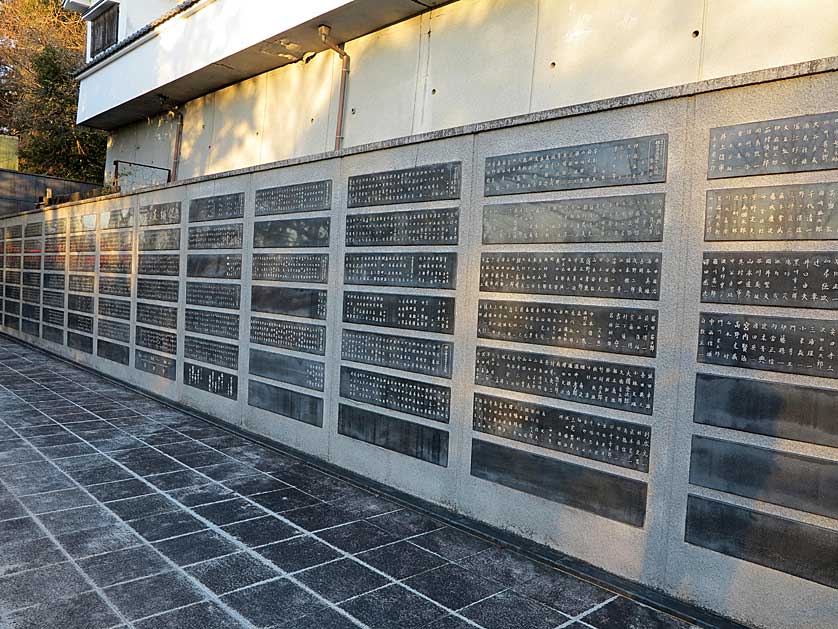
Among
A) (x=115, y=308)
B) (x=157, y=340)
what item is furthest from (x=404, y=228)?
(x=115, y=308)

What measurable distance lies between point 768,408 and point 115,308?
826cm

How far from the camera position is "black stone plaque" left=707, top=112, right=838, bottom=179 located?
8.95 ft

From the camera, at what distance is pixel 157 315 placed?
7863mm

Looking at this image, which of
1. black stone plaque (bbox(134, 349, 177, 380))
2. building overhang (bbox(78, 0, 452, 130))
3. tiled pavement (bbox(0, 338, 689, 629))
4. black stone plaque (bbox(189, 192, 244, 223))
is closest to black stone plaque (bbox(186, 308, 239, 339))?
black stone plaque (bbox(134, 349, 177, 380))

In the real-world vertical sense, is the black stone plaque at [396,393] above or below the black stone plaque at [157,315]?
below

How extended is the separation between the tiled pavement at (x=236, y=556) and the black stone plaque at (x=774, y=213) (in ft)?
5.98

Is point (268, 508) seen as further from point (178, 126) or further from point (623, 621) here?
point (178, 126)

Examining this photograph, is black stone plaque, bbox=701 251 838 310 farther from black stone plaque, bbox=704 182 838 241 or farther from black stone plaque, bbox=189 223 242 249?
black stone plaque, bbox=189 223 242 249

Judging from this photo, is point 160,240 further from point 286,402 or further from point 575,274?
point 575,274

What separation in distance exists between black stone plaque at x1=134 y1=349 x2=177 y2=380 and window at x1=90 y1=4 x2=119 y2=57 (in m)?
9.45

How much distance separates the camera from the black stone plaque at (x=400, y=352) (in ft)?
14.4

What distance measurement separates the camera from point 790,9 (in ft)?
16.1

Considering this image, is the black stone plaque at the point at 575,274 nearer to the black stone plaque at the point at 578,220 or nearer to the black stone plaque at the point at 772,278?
the black stone plaque at the point at 578,220

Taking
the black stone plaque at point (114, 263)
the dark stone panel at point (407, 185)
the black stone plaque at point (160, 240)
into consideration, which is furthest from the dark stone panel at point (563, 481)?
the black stone plaque at point (114, 263)
